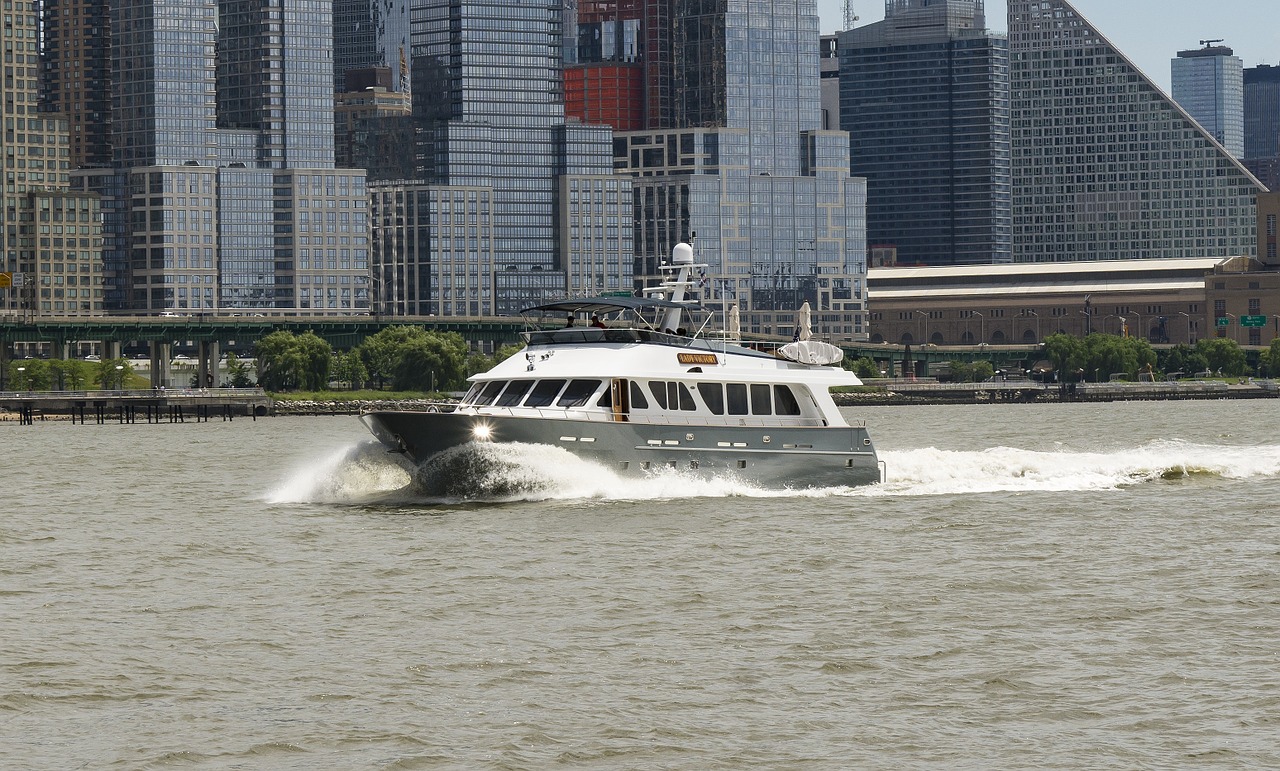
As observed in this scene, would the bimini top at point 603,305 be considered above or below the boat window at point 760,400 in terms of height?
above

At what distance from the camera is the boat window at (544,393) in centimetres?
5141

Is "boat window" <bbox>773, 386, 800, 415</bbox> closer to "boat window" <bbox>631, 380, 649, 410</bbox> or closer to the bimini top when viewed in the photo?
the bimini top

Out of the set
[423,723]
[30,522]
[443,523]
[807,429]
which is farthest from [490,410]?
[423,723]

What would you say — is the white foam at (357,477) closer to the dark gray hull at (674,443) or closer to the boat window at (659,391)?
the dark gray hull at (674,443)

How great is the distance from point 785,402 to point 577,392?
22.3 feet

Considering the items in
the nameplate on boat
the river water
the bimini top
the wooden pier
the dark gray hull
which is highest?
the bimini top

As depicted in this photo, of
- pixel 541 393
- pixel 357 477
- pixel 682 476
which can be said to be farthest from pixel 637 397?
pixel 357 477

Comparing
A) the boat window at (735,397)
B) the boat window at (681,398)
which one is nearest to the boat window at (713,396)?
the boat window at (735,397)

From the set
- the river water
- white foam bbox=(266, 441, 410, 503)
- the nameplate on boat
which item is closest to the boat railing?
the river water

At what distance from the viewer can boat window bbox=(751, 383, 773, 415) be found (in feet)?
178

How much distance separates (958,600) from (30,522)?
90.9ft

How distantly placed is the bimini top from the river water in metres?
5.46

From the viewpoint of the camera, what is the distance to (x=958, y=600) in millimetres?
36344

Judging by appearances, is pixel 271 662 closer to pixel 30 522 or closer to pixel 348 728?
pixel 348 728
